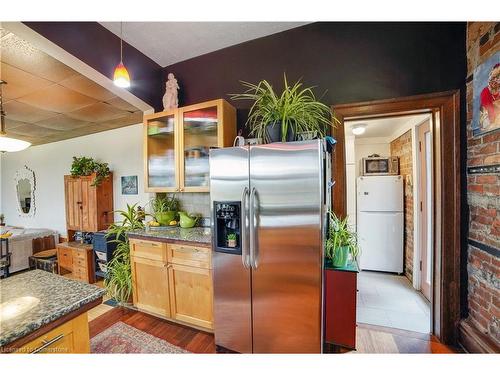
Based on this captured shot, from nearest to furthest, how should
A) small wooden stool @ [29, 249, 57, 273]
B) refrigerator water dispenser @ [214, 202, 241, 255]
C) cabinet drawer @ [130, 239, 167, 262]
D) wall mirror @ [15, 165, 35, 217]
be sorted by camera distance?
refrigerator water dispenser @ [214, 202, 241, 255] < cabinet drawer @ [130, 239, 167, 262] < small wooden stool @ [29, 249, 57, 273] < wall mirror @ [15, 165, 35, 217]

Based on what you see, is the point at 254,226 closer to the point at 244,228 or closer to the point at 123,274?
the point at 244,228

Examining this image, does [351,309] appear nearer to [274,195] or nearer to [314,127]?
[274,195]

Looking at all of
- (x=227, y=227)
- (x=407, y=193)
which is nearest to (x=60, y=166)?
(x=227, y=227)

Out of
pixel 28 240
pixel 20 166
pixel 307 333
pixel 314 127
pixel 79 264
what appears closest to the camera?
pixel 307 333

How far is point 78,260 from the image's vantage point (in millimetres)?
3357

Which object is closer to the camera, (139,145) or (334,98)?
(334,98)

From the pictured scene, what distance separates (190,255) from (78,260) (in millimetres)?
2699

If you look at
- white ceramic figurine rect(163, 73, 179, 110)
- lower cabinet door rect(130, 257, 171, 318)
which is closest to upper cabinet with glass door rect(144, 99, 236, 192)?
white ceramic figurine rect(163, 73, 179, 110)

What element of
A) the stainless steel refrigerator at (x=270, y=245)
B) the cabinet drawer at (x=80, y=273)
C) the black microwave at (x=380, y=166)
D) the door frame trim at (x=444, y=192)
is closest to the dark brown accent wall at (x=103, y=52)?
the stainless steel refrigerator at (x=270, y=245)

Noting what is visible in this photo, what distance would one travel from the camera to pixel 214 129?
7.06 feet

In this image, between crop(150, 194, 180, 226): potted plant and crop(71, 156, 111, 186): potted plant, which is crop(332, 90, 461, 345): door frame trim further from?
crop(71, 156, 111, 186): potted plant

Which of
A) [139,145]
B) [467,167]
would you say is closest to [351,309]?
[467,167]

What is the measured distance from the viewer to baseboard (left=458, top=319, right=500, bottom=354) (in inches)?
54.0

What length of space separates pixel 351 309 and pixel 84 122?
4.35m
